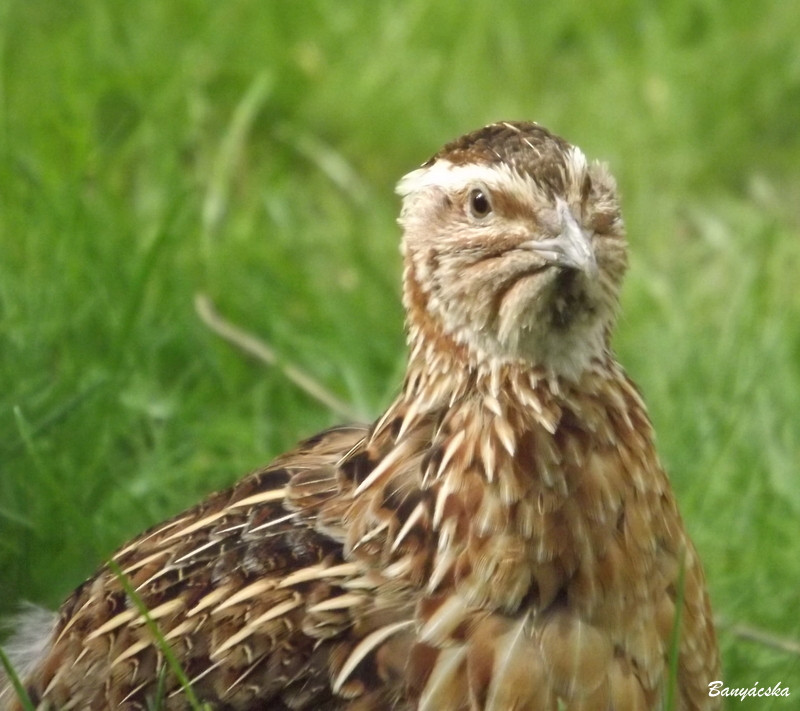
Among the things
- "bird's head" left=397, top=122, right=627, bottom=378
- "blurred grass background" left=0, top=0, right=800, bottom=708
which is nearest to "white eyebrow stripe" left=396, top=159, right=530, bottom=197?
"bird's head" left=397, top=122, right=627, bottom=378

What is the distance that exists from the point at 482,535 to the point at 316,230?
9.09ft

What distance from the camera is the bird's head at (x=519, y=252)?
8.34 ft

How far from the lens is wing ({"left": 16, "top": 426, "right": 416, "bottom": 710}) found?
261cm

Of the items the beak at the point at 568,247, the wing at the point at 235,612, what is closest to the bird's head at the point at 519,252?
the beak at the point at 568,247

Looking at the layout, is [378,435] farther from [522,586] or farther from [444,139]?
[444,139]

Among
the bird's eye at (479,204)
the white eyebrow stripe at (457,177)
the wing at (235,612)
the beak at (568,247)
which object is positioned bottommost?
the wing at (235,612)

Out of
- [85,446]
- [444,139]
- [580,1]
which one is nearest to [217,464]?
[85,446]

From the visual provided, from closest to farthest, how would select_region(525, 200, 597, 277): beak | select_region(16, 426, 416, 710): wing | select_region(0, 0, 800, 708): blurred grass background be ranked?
select_region(525, 200, 597, 277): beak < select_region(16, 426, 416, 710): wing < select_region(0, 0, 800, 708): blurred grass background

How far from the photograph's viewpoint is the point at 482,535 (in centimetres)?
260

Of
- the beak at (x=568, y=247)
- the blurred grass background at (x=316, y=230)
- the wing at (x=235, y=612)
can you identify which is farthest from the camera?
the blurred grass background at (x=316, y=230)

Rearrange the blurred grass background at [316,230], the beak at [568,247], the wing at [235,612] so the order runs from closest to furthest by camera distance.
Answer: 1. the beak at [568,247]
2. the wing at [235,612]
3. the blurred grass background at [316,230]

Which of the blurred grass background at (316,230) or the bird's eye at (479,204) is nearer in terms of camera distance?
the bird's eye at (479,204)

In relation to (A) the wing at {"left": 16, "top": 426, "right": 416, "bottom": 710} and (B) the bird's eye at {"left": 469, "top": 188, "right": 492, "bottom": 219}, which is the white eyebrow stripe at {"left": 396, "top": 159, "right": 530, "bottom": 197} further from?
(A) the wing at {"left": 16, "top": 426, "right": 416, "bottom": 710}

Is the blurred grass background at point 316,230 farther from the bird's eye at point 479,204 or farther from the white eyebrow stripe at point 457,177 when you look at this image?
the bird's eye at point 479,204
